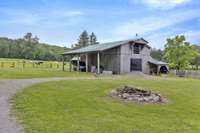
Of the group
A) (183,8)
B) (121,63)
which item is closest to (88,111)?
(183,8)

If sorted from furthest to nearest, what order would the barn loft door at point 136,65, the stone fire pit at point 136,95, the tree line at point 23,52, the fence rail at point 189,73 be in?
1. the tree line at point 23,52
2. the fence rail at point 189,73
3. the barn loft door at point 136,65
4. the stone fire pit at point 136,95

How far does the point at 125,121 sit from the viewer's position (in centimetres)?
938

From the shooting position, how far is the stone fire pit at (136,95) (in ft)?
44.0

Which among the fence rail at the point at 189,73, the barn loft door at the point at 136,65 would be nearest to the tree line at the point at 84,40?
the fence rail at the point at 189,73

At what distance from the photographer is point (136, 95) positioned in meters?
13.8

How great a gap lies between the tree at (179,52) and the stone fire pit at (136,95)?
3481 cm

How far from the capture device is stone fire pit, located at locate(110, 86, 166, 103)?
13405 millimetres

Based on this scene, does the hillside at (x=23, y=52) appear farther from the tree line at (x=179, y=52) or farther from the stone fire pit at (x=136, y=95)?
the stone fire pit at (x=136, y=95)

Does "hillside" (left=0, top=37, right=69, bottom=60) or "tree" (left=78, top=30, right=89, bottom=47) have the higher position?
"tree" (left=78, top=30, right=89, bottom=47)

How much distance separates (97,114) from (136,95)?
161 inches

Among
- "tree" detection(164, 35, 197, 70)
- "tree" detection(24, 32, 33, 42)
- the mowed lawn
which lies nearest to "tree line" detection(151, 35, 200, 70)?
"tree" detection(164, 35, 197, 70)

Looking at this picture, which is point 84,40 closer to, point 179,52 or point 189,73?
point 179,52

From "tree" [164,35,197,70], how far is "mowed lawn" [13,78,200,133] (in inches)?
1327

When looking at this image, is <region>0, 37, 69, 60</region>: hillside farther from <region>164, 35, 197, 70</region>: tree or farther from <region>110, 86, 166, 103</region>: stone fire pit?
<region>110, 86, 166, 103</region>: stone fire pit
